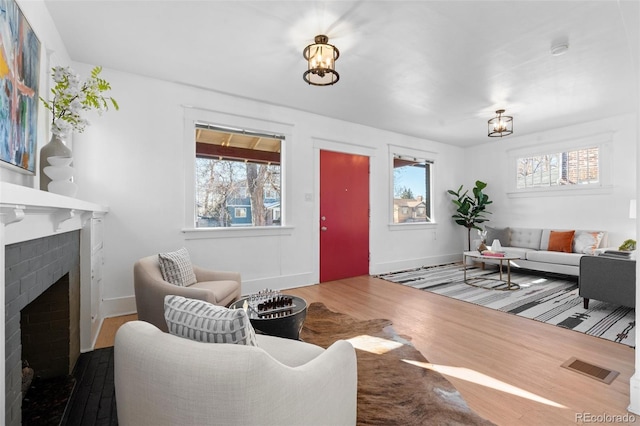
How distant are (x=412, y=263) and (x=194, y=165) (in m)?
4.41

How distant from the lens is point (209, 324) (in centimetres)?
105

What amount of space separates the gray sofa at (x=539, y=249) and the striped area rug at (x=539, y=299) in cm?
23

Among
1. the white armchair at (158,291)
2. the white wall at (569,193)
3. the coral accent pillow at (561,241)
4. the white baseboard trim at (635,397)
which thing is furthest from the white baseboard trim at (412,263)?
the white baseboard trim at (635,397)

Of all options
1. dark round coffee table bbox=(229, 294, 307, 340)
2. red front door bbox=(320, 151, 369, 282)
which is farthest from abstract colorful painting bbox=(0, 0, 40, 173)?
red front door bbox=(320, 151, 369, 282)

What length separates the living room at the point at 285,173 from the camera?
3.21 metres

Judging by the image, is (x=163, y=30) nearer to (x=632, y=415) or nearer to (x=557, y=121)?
(x=632, y=415)

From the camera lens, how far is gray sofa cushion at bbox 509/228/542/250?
5625 millimetres

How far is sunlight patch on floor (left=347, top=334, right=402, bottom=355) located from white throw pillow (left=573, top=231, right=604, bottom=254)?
14.1ft

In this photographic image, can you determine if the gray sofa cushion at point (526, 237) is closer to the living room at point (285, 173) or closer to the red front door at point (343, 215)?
the living room at point (285, 173)

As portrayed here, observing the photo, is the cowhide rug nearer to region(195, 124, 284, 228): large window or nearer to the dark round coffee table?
the dark round coffee table

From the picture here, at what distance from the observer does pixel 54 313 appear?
78.2 inches

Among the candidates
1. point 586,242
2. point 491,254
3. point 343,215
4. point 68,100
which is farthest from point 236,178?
point 586,242

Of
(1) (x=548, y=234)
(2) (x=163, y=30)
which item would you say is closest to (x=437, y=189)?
(1) (x=548, y=234)

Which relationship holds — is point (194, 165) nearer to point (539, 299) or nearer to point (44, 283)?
point (44, 283)
